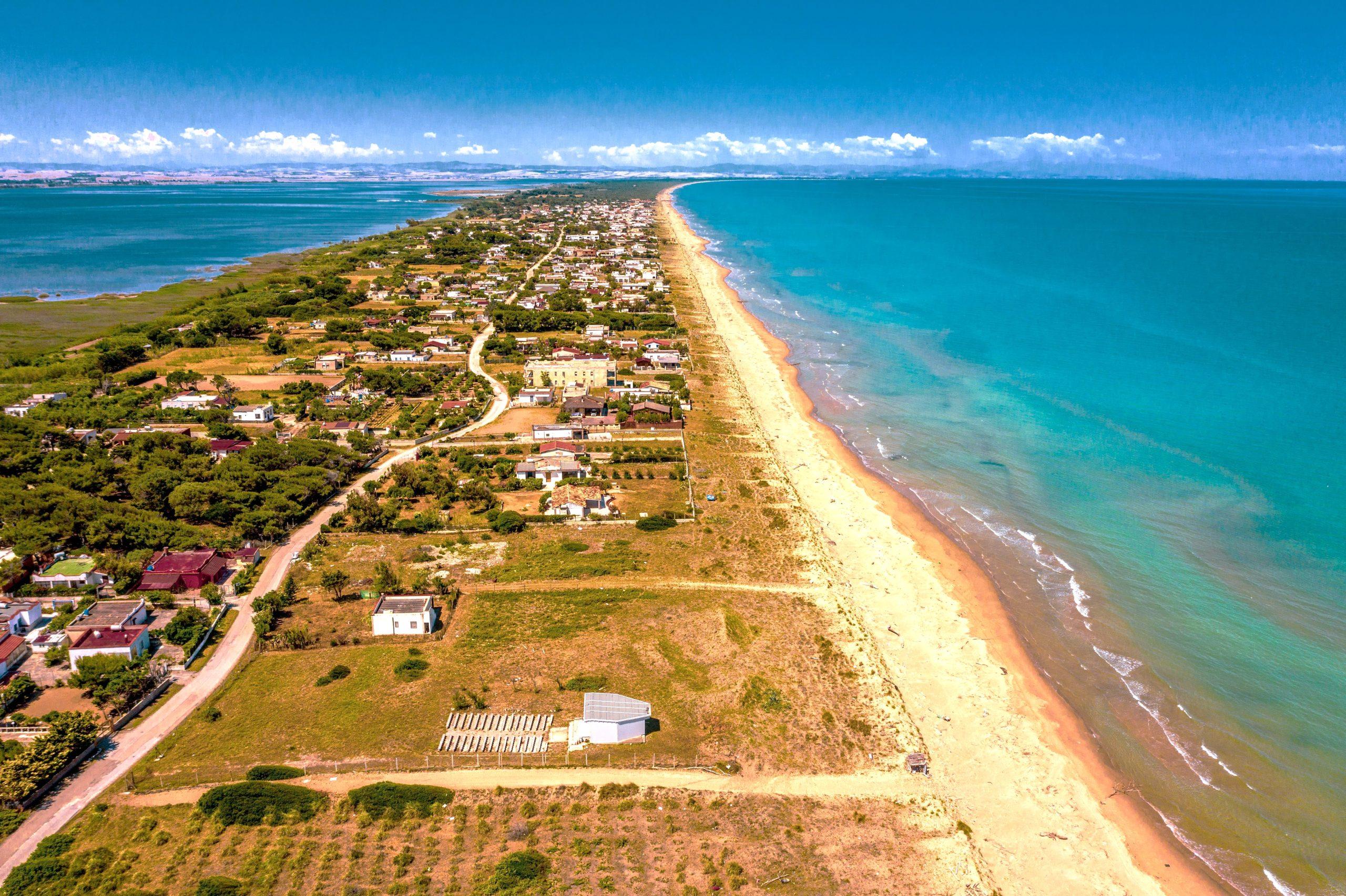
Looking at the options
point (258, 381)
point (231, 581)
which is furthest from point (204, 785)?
point (258, 381)

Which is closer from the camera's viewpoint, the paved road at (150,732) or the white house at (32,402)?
the paved road at (150,732)

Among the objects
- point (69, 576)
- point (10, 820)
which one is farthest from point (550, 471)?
point (10, 820)

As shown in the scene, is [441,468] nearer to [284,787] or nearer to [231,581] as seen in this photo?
[231,581]

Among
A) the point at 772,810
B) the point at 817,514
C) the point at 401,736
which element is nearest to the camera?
the point at 772,810

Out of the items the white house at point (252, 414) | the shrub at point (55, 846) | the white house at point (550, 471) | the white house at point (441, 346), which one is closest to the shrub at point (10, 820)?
the shrub at point (55, 846)

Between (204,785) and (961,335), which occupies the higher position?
(961,335)

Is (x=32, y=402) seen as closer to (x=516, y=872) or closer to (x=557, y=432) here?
(x=557, y=432)

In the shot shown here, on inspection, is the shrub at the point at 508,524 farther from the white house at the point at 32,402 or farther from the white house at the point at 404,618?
the white house at the point at 32,402
